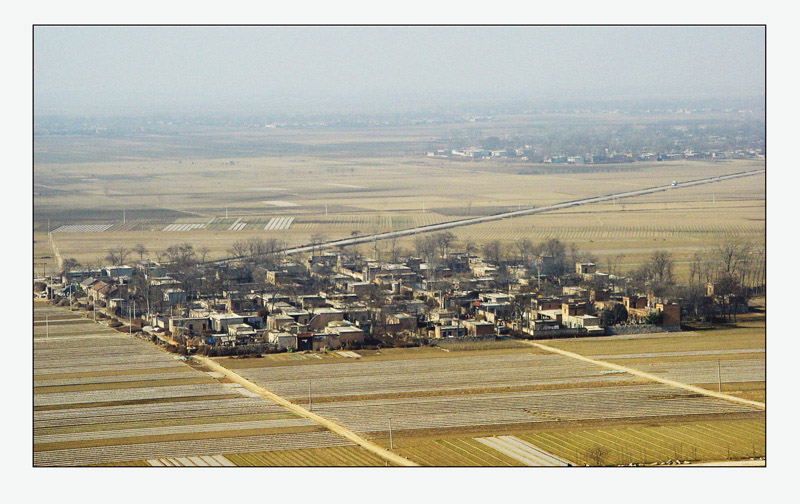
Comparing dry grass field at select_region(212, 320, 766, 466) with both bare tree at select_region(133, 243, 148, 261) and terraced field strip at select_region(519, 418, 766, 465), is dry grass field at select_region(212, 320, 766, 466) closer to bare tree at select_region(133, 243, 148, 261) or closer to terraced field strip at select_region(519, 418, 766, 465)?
terraced field strip at select_region(519, 418, 766, 465)

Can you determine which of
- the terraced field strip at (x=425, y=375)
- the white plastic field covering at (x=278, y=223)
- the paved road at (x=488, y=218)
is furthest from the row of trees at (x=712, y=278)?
the white plastic field covering at (x=278, y=223)

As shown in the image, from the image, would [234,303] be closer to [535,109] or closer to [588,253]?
[588,253]

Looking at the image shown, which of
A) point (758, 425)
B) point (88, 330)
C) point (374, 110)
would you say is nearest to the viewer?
point (758, 425)

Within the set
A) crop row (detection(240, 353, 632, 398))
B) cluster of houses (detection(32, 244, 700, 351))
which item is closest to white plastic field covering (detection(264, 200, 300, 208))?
cluster of houses (detection(32, 244, 700, 351))

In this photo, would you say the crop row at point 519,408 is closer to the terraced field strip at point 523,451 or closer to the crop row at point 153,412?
the terraced field strip at point 523,451

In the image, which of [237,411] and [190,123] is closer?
[237,411]

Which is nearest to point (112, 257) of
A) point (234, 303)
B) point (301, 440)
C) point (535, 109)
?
point (234, 303)

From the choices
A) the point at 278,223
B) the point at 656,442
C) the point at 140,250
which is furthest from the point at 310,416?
the point at 278,223
